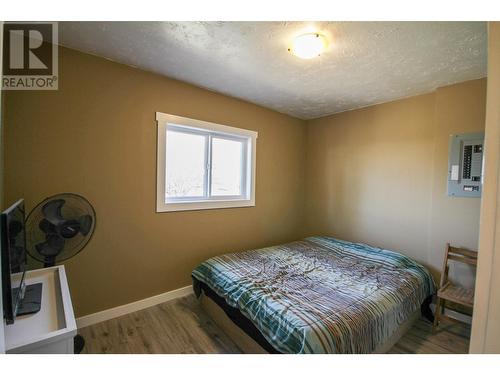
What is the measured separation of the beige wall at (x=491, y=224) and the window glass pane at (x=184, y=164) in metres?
2.44

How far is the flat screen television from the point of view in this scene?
835 mm

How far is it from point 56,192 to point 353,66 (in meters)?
2.77

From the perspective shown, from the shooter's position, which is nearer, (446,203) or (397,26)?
(397,26)

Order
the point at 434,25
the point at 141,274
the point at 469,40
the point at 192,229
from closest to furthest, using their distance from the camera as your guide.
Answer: the point at 434,25 → the point at 469,40 → the point at 141,274 → the point at 192,229

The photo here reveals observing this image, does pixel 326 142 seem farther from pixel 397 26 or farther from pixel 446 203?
pixel 397 26

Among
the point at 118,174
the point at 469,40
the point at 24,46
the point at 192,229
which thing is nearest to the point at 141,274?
the point at 192,229

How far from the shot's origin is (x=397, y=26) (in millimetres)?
1451

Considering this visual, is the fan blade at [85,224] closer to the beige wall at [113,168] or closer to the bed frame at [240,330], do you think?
the beige wall at [113,168]

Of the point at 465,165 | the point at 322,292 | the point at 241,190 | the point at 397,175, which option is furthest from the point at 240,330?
the point at 465,165

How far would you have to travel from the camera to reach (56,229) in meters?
1.48

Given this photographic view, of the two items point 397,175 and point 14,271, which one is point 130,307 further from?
point 397,175

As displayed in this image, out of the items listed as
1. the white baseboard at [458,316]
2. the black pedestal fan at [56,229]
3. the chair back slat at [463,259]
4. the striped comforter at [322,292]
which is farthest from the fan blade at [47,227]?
the white baseboard at [458,316]

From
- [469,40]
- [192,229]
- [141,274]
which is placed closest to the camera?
[469,40]

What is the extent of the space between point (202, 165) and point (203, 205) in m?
0.51
